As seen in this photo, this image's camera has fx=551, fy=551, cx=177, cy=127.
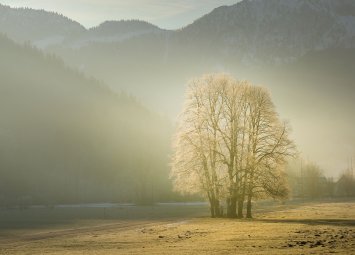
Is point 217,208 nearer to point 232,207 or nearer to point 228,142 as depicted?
point 232,207

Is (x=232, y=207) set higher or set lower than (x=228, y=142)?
lower

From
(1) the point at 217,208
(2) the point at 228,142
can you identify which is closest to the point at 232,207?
(1) the point at 217,208

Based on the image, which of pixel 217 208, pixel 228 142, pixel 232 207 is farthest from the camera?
pixel 217 208

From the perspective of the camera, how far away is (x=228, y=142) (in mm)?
68750

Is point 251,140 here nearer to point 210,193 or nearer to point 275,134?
point 275,134

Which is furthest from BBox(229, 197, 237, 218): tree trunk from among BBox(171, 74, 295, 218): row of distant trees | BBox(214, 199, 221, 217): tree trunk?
BBox(214, 199, 221, 217): tree trunk

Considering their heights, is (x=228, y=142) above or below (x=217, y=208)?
above

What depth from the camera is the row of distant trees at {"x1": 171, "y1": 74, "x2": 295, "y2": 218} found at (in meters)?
64.6

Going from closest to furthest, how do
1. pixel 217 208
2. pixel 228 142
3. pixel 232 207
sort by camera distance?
pixel 228 142 < pixel 232 207 < pixel 217 208

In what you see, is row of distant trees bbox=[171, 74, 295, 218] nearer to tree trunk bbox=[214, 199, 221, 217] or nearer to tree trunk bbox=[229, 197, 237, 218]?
tree trunk bbox=[229, 197, 237, 218]

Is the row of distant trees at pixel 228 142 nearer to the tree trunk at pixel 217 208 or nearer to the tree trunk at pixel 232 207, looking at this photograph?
the tree trunk at pixel 232 207

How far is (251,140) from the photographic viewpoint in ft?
217

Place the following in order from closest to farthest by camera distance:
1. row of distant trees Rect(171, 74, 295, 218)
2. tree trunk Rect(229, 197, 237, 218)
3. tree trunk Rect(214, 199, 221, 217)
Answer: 1. row of distant trees Rect(171, 74, 295, 218)
2. tree trunk Rect(229, 197, 237, 218)
3. tree trunk Rect(214, 199, 221, 217)

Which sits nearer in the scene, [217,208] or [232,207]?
[232,207]
